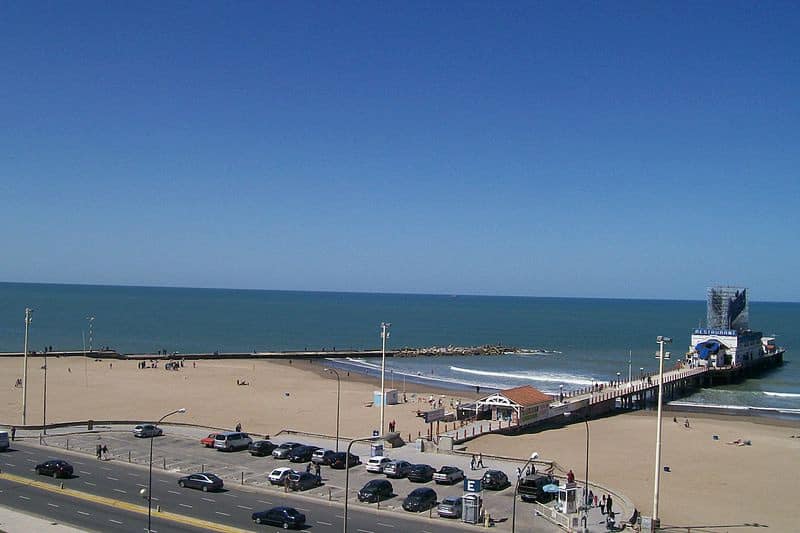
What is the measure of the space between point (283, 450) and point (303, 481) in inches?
278

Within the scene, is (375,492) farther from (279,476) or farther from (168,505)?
(168,505)

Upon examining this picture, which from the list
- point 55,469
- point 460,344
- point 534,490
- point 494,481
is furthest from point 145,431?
point 460,344

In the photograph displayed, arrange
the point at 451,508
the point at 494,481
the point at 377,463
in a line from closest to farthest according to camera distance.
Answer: the point at 451,508 < the point at 494,481 < the point at 377,463

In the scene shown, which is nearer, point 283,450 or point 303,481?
point 303,481

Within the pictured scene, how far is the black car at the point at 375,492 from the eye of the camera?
32375 mm

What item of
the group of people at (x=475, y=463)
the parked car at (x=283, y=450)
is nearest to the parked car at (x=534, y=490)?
the group of people at (x=475, y=463)

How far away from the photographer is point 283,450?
41156mm

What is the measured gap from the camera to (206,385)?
78.1 metres

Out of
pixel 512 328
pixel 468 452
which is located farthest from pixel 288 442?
pixel 512 328

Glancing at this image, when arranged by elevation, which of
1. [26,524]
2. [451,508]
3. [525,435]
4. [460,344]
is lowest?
[460,344]

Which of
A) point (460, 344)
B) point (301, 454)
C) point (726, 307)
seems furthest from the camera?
point (460, 344)

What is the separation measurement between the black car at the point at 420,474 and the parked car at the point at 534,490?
15.6 feet

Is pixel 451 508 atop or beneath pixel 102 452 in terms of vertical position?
atop

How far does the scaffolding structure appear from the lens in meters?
108
